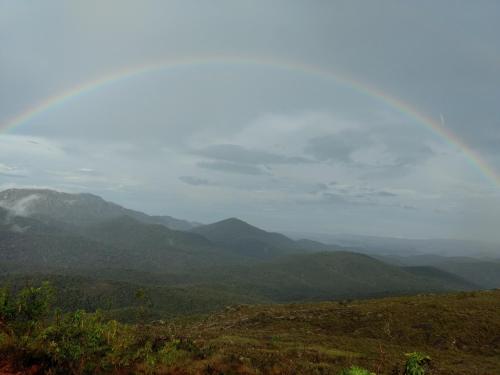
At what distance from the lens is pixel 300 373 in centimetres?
1600

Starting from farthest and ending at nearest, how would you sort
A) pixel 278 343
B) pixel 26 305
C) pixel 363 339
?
pixel 363 339 → pixel 278 343 → pixel 26 305

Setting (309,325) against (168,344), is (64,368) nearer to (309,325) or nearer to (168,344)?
(168,344)

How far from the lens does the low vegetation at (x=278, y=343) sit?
13.3 metres

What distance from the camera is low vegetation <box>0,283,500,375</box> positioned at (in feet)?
43.7

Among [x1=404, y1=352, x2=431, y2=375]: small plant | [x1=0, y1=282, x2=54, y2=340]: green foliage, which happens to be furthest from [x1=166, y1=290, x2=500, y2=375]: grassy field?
[x1=0, y1=282, x2=54, y2=340]: green foliage

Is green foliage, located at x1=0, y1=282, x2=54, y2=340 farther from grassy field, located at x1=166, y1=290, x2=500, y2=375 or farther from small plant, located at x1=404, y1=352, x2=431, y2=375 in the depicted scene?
small plant, located at x1=404, y1=352, x2=431, y2=375

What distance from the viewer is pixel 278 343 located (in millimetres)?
27109

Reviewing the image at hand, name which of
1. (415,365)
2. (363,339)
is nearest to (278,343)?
(363,339)

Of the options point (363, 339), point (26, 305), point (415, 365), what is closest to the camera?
point (415, 365)

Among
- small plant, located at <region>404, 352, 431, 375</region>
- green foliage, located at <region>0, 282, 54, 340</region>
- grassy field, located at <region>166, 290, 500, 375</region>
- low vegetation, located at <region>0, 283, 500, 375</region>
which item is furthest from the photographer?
grassy field, located at <region>166, 290, 500, 375</region>

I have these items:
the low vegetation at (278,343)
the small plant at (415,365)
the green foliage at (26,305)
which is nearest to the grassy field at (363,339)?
the low vegetation at (278,343)

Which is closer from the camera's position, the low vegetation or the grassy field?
the low vegetation

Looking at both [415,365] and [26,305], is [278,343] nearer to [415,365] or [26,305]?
[415,365]

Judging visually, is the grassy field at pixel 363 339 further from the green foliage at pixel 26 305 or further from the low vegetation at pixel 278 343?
the green foliage at pixel 26 305
